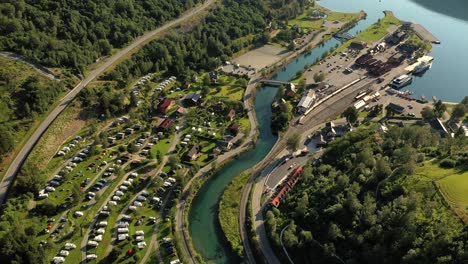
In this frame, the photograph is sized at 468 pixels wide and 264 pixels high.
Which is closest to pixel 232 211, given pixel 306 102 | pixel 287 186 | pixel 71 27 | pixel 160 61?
pixel 287 186

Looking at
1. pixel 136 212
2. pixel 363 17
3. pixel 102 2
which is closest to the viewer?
pixel 136 212

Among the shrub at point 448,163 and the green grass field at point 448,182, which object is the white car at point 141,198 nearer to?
the green grass field at point 448,182

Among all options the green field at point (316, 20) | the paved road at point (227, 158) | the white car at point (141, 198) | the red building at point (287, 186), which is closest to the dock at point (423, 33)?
the green field at point (316, 20)

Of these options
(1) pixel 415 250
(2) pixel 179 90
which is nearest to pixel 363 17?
(2) pixel 179 90

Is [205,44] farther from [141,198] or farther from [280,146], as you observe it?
[141,198]

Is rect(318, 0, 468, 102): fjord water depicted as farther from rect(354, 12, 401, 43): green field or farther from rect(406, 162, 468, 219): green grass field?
rect(406, 162, 468, 219): green grass field

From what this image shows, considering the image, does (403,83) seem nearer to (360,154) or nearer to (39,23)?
(360,154)

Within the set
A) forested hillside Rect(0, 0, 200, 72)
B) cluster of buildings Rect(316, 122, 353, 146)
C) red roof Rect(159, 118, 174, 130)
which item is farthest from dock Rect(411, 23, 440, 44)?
red roof Rect(159, 118, 174, 130)
